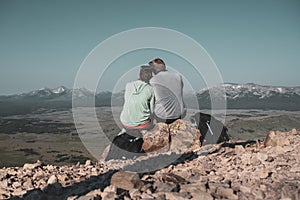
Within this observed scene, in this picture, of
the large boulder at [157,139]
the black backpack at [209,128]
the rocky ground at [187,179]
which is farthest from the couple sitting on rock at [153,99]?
the rocky ground at [187,179]

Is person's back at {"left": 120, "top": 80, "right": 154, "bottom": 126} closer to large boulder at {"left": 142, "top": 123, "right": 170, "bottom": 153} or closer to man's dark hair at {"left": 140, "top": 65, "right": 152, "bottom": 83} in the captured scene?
man's dark hair at {"left": 140, "top": 65, "right": 152, "bottom": 83}

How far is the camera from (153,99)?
1022 centimetres

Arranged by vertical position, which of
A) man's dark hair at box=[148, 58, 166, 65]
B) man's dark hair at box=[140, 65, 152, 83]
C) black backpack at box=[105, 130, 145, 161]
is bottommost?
black backpack at box=[105, 130, 145, 161]

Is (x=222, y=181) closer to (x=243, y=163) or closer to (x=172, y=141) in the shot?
(x=243, y=163)

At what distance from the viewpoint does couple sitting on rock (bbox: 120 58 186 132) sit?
9984 millimetres

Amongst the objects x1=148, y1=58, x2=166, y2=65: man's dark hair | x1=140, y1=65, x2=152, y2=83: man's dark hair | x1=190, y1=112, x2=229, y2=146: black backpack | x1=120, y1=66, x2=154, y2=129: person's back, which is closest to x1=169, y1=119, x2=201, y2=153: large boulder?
x1=190, y1=112, x2=229, y2=146: black backpack

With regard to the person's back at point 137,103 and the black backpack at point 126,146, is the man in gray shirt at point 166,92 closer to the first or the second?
the person's back at point 137,103

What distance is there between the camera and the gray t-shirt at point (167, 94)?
10.6 m

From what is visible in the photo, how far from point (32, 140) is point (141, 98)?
10961 centimetres

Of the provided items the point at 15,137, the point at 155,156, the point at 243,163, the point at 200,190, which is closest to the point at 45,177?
the point at 155,156

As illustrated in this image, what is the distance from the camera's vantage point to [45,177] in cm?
789

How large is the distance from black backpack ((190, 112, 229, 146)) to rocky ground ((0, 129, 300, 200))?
1834mm

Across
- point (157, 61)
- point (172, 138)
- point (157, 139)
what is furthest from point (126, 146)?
point (157, 61)

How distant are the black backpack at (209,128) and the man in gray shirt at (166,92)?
827 millimetres
